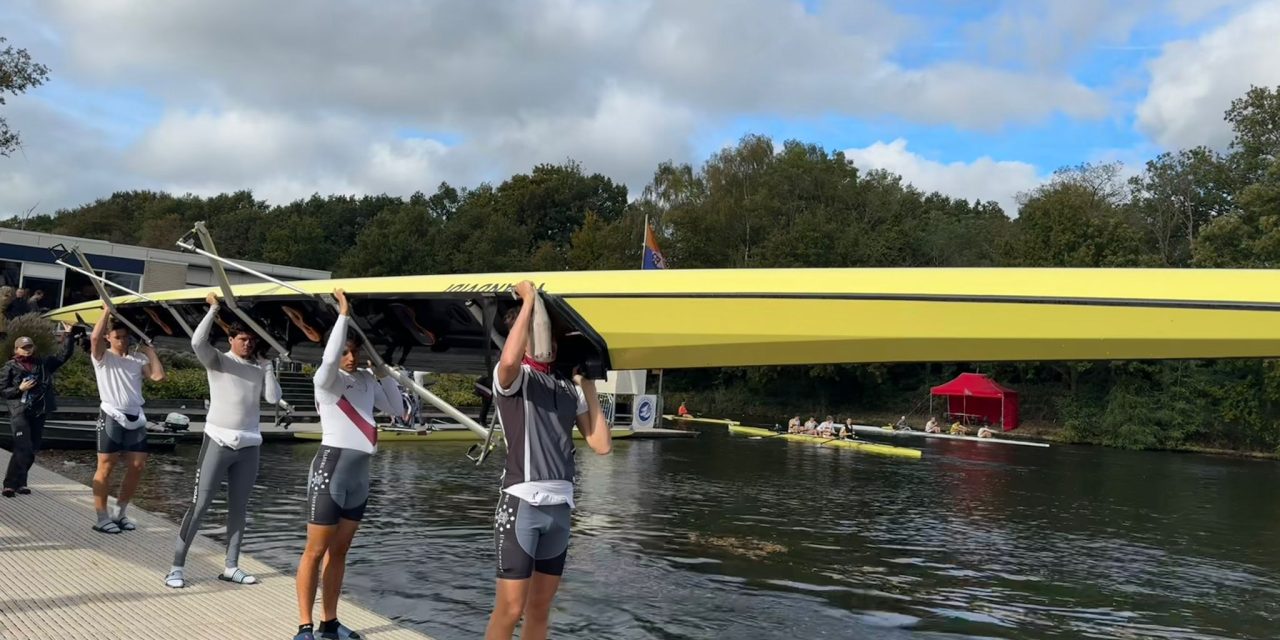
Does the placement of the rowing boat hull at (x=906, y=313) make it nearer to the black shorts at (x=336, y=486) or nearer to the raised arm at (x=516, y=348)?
the raised arm at (x=516, y=348)

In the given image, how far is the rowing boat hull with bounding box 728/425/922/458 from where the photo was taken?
28.5 metres

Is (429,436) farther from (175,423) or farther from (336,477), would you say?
(336,477)

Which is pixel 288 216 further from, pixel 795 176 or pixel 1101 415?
pixel 1101 415

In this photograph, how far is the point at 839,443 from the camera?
103 ft

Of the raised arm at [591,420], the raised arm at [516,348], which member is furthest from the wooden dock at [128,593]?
the raised arm at [516,348]

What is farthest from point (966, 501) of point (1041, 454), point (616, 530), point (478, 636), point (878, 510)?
point (1041, 454)

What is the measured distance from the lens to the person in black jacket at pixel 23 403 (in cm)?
951

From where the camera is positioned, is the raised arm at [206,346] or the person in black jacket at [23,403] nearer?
the raised arm at [206,346]

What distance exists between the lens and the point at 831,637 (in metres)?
7.23

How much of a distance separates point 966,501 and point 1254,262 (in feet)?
101

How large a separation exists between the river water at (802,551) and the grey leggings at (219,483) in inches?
52.6

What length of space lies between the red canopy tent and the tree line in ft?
7.33

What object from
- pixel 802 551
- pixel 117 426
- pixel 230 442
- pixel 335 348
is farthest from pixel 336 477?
pixel 802 551

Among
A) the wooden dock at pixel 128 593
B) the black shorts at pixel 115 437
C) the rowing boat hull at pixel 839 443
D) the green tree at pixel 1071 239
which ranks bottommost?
the wooden dock at pixel 128 593
